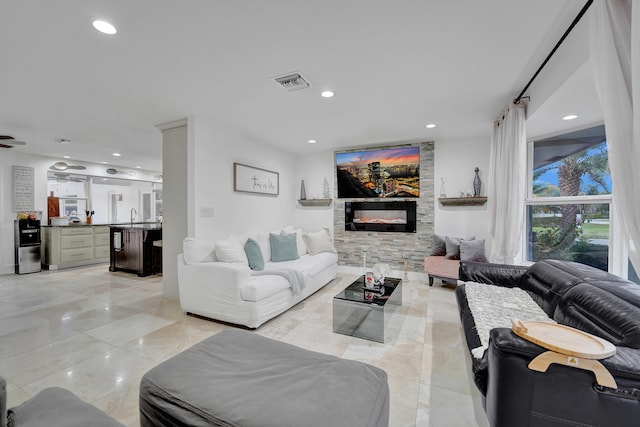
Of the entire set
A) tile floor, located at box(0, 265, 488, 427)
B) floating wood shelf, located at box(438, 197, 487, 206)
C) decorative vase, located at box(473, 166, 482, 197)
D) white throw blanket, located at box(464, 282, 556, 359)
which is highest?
decorative vase, located at box(473, 166, 482, 197)

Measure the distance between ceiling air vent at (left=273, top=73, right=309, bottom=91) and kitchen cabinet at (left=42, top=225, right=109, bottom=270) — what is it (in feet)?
20.2

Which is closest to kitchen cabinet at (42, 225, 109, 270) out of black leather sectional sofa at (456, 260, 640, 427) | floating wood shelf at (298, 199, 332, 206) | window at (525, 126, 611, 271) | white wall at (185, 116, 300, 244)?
white wall at (185, 116, 300, 244)

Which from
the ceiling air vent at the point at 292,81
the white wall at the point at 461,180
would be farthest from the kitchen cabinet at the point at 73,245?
the white wall at the point at 461,180

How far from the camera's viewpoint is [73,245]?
5.84m

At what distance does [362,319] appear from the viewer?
301 cm

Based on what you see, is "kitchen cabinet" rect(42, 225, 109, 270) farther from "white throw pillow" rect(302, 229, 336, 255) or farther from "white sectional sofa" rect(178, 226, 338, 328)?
"white throw pillow" rect(302, 229, 336, 255)

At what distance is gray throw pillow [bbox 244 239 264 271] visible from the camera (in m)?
3.51

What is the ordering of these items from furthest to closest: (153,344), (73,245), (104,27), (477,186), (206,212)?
(73,245)
(477,186)
(206,212)
(153,344)
(104,27)

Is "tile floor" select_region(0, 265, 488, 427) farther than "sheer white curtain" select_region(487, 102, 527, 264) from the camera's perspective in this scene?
No

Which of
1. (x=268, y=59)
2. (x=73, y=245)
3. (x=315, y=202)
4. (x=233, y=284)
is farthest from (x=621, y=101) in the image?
(x=73, y=245)

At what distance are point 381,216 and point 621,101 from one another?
12.8ft

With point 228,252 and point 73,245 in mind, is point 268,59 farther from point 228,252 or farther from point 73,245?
point 73,245

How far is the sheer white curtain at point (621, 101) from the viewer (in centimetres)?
114

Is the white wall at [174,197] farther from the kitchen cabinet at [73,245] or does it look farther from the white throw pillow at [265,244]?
the kitchen cabinet at [73,245]
